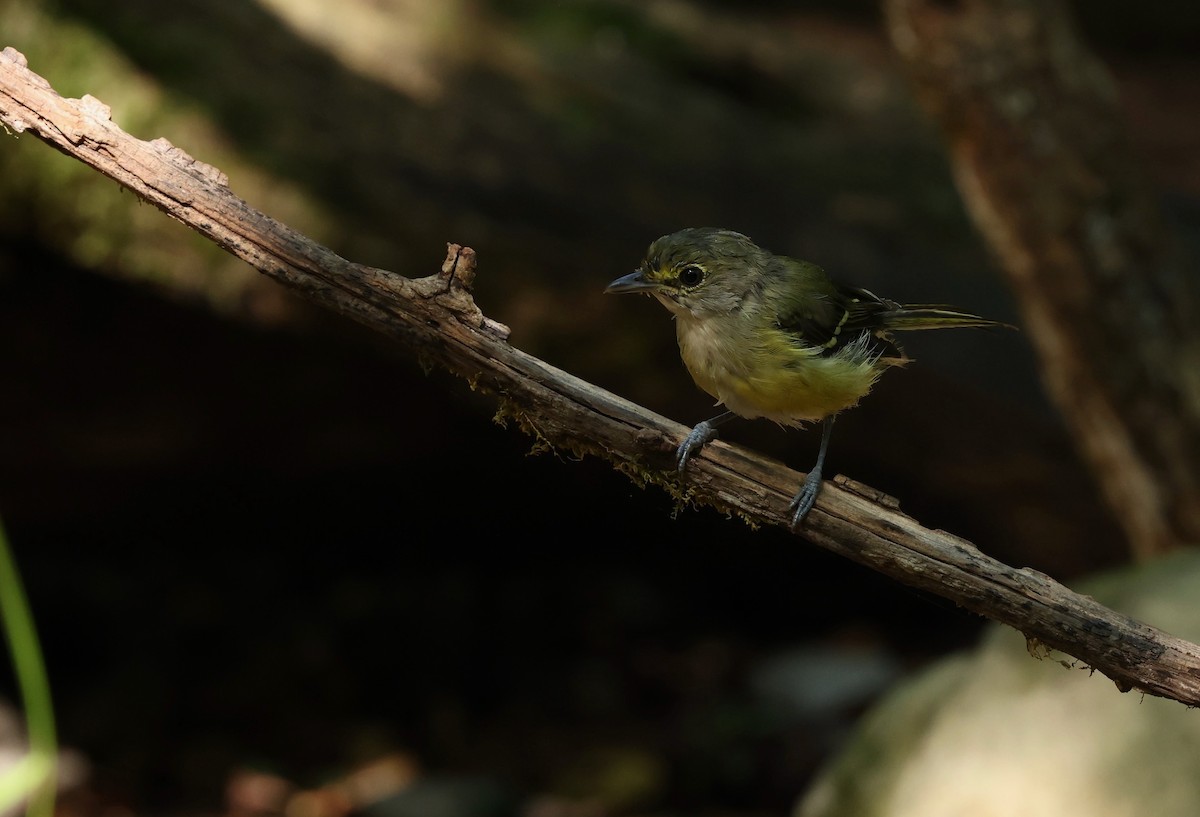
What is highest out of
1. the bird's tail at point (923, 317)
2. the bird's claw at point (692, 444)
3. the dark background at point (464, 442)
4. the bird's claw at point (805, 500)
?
the dark background at point (464, 442)

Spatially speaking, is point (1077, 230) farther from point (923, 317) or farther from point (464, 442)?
point (464, 442)

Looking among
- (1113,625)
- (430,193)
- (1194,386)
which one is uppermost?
(430,193)

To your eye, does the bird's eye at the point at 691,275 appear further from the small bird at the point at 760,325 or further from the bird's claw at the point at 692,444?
the bird's claw at the point at 692,444

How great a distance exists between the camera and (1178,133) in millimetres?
9273

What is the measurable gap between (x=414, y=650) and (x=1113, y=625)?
519 cm

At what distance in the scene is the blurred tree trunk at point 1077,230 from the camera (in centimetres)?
485

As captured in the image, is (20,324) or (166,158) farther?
(20,324)

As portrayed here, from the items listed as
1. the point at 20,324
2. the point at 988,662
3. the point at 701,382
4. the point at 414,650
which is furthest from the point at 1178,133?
the point at 20,324

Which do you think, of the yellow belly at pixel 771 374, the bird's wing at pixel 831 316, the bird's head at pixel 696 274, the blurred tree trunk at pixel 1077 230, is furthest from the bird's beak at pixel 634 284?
the blurred tree trunk at pixel 1077 230

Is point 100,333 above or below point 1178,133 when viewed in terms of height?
below

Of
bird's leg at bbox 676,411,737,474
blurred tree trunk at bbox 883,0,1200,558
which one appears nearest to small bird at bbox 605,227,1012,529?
bird's leg at bbox 676,411,737,474

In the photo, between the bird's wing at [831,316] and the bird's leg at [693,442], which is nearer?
the bird's leg at [693,442]

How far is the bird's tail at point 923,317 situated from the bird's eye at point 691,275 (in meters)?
0.58

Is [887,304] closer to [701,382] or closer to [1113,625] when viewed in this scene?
[701,382]
